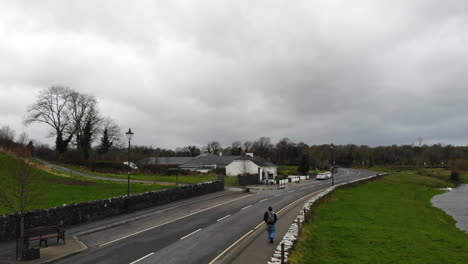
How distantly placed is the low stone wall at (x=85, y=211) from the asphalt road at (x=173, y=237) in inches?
113

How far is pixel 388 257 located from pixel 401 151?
19937 centimetres

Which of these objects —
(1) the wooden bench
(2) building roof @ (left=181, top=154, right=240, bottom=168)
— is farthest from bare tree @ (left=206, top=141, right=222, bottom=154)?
(1) the wooden bench

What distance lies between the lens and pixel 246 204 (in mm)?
33531

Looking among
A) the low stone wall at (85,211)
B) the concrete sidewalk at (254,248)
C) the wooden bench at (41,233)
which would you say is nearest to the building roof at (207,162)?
the low stone wall at (85,211)

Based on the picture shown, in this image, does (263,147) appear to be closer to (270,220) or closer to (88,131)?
(88,131)

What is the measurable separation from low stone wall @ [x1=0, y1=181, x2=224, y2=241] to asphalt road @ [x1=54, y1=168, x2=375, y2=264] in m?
2.86

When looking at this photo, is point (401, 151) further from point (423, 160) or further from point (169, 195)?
point (169, 195)

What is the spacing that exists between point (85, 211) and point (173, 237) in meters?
8.07

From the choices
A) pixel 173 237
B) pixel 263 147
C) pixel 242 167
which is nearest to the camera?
pixel 173 237

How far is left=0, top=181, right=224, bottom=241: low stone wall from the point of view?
1841cm

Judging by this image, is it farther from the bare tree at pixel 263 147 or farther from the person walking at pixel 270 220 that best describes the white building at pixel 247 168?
the bare tree at pixel 263 147

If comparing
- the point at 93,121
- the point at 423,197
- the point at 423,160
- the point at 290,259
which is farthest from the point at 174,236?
the point at 423,160

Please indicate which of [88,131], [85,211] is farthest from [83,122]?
[85,211]

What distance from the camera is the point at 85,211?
23.4m
